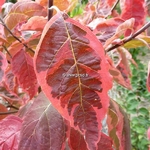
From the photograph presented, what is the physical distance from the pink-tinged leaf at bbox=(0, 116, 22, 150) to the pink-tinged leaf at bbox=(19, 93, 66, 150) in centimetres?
4

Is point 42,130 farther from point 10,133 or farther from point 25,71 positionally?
point 25,71

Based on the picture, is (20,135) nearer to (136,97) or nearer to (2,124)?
(2,124)

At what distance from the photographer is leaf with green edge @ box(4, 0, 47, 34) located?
2.07 ft

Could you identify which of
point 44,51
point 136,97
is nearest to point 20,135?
point 44,51

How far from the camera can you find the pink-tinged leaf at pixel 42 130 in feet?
1.52

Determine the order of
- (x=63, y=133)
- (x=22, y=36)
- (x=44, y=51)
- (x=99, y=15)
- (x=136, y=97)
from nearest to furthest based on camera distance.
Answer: (x=44, y=51)
(x=63, y=133)
(x=22, y=36)
(x=99, y=15)
(x=136, y=97)

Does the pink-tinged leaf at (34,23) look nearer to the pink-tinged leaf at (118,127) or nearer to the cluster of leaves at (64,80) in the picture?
the cluster of leaves at (64,80)

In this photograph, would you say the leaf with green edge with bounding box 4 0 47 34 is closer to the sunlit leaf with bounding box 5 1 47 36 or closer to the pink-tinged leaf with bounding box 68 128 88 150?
the sunlit leaf with bounding box 5 1 47 36

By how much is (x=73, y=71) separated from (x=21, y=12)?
320mm

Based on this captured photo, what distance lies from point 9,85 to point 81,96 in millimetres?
422

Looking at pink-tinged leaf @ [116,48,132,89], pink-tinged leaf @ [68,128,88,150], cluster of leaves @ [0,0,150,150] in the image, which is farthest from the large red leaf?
pink-tinged leaf @ [116,48,132,89]

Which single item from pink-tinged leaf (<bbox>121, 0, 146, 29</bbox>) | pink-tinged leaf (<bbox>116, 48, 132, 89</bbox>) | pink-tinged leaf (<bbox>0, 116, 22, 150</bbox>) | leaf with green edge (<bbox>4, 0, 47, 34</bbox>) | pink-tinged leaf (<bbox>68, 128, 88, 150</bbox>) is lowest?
pink-tinged leaf (<bbox>116, 48, 132, 89</bbox>)

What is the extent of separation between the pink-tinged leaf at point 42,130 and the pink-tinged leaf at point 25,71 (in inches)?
5.0

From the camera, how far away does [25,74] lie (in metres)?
0.63
